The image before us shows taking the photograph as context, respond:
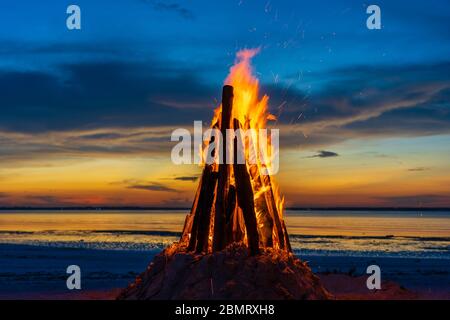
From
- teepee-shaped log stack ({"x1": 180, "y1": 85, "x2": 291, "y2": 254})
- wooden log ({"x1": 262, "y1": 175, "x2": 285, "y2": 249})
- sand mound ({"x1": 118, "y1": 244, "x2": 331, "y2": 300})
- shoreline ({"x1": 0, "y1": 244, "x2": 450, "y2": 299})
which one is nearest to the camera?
sand mound ({"x1": 118, "y1": 244, "x2": 331, "y2": 300})

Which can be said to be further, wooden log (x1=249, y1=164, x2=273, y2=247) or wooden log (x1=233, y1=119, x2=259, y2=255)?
wooden log (x1=249, y1=164, x2=273, y2=247)

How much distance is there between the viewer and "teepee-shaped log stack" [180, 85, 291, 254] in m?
11.8

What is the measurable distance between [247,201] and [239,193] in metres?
0.21

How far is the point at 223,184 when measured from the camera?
12.0m

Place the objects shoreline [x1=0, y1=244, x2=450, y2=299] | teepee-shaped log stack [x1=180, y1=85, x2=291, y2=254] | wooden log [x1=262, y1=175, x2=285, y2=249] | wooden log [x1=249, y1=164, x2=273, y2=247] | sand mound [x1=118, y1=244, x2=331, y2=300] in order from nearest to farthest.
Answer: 1. sand mound [x1=118, y1=244, x2=331, y2=300]
2. teepee-shaped log stack [x1=180, y1=85, x2=291, y2=254]
3. wooden log [x1=249, y1=164, x2=273, y2=247]
4. wooden log [x1=262, y1=175, x2=285, y2=249]
5. shoreline [x1=0, y1=244, x2=450, y2=299]

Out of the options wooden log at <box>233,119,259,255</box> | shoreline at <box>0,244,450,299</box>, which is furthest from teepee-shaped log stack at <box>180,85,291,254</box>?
shoreline at <box>0,244,450,299</box>

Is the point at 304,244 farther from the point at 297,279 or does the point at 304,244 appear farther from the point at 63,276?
the point at 297,279

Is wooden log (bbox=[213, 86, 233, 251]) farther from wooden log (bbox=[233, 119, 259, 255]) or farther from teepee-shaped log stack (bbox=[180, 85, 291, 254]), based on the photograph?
wooden log (bbox=[233, 119, 259, 255])

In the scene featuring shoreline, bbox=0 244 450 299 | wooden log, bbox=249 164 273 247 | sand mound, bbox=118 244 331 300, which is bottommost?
shoreline, bbox=0 244 450 299

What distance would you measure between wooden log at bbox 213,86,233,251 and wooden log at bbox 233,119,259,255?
0.89ft

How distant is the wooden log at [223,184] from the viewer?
1176 cm

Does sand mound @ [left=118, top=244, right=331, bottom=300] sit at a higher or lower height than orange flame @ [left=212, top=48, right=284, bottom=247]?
lower

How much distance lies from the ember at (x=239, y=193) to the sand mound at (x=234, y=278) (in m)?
0.36
